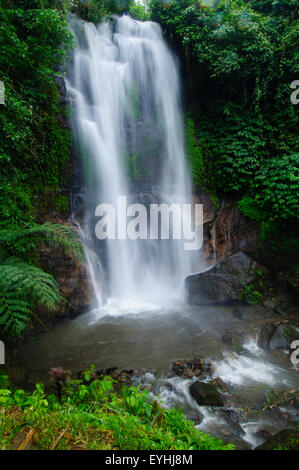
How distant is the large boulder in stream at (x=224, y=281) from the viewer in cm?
641

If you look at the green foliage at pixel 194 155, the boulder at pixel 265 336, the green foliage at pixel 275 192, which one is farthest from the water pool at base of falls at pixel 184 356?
the green foliage at pixel 194 155

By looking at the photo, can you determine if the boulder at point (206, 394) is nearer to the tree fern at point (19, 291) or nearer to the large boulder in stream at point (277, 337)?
the large boulder in stream at point (277, 337)

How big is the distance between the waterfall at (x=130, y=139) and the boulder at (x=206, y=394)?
12.8 ft

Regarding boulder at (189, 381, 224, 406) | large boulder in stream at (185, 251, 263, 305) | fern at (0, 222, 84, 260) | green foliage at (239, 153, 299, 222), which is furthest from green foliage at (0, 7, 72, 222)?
green foliage at (239, 153, 299, 222)

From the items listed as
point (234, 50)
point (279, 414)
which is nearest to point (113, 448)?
point (279, 414)

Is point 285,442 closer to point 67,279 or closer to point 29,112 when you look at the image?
point 67,279

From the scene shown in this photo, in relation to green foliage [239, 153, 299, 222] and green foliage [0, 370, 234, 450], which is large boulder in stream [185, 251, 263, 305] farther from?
green foliage [0, 370, 234, 450]

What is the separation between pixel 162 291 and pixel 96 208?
3485 millimetres

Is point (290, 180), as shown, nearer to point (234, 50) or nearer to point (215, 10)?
point (234, 50)

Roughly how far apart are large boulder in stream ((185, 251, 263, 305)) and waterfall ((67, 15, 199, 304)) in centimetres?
105

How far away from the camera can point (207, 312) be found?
20.2 feet

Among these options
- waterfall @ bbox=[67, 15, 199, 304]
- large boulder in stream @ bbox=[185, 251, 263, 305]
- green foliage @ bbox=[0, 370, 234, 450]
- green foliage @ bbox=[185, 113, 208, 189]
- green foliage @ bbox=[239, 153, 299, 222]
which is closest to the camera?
green foliage @ bbox=[0, 370, 234, 450]

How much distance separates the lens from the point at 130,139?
27.3ft

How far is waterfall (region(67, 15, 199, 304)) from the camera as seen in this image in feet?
24.3
